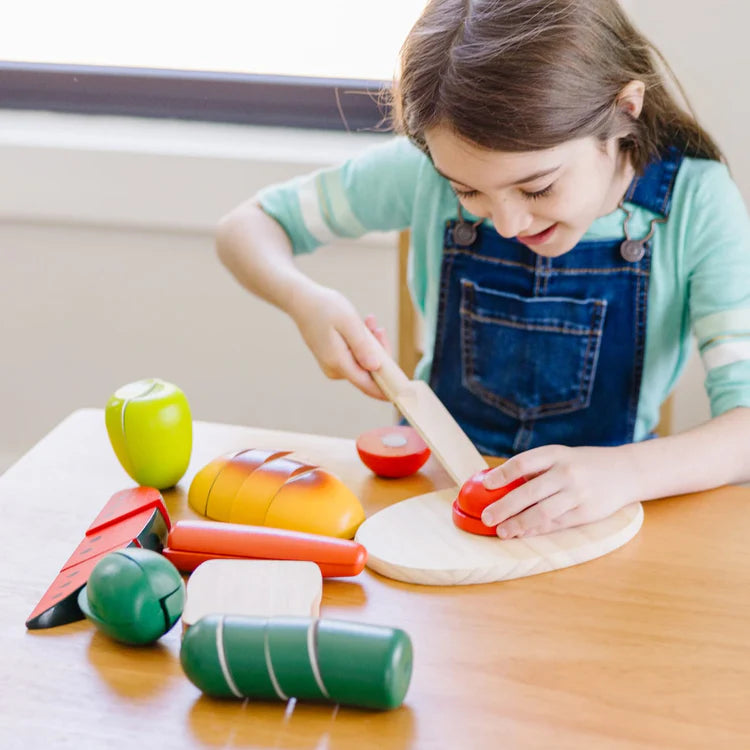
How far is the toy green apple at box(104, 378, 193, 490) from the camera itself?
742 millimetres

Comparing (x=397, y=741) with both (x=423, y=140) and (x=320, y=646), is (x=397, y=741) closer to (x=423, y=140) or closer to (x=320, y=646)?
(x=320, y=646)

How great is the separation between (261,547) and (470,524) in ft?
0.47

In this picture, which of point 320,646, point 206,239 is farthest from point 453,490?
point 206,239

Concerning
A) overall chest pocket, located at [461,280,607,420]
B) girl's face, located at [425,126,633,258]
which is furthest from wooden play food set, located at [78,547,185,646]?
overall chest pocket, located at [461,280,607,420]

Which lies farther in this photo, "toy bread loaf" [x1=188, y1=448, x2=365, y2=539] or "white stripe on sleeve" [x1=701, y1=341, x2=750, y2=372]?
"white stripe on sleeve" [x1=701, y1=341, x2=750, y2=372]

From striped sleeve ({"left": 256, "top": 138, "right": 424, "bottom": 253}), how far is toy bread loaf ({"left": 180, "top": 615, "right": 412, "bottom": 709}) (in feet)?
1.99

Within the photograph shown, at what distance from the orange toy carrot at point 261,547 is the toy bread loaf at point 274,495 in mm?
30

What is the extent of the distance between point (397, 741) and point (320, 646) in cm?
6

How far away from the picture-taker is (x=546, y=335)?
38.7 inches

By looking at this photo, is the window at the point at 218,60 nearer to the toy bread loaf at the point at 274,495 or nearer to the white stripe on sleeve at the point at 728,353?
the white stripe on sleeve at the point at 728,353

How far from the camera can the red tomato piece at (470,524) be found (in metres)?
0.68

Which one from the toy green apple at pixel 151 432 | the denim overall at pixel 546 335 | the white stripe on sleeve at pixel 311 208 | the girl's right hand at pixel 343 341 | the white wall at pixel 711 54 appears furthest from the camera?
the white wall at pixel 711 54

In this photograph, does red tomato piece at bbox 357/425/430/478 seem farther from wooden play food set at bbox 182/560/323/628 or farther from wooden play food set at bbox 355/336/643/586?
wooden play food set at bbox 182/560/323/628

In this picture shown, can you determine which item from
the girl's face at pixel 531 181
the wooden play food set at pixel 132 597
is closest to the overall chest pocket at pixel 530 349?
the girl's face at pixel 531 181
